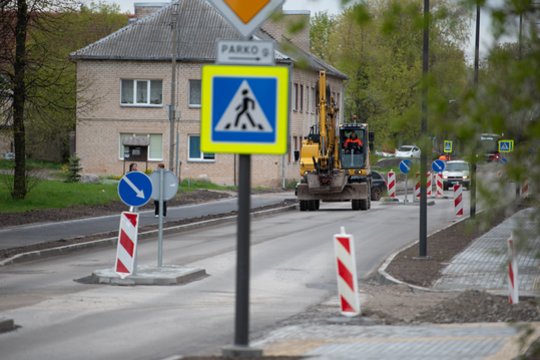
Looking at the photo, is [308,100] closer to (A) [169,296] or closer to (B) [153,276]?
(B) [153,276]

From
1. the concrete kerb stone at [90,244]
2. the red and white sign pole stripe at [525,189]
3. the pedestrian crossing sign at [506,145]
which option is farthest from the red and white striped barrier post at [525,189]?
the concrete kerb stone at [90,244]

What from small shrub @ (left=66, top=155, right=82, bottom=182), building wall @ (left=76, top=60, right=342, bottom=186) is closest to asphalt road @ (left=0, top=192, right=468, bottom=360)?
small shrub @ (left=66, top=155, right=82, bottom=182)

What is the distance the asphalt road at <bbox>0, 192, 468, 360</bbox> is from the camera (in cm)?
1250

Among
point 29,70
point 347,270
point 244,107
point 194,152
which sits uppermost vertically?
point 29,70

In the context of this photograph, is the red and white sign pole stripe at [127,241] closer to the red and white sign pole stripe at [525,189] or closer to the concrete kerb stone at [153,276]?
the concrete kerb stone at [153,276]

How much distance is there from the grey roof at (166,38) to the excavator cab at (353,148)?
1869 cm

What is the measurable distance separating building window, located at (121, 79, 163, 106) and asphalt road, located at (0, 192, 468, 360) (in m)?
33.8

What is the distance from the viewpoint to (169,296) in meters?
17.6

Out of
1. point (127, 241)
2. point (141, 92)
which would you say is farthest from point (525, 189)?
point (141, 92)

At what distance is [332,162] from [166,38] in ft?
76.8

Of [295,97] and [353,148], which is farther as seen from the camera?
[295,97]

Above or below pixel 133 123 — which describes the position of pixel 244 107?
below

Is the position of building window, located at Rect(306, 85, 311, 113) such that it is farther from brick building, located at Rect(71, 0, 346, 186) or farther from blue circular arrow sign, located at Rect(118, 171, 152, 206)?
blue circular arrow sign, located at Rect(118, 171, 152, 206)

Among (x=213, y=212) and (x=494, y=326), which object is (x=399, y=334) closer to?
(x=494, y=326)
